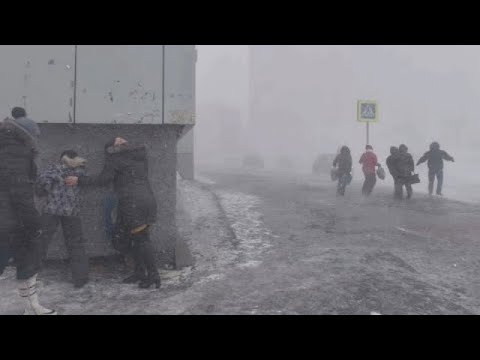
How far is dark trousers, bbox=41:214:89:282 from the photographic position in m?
4.78

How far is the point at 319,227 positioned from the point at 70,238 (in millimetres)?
4397

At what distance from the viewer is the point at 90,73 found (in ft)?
17.9

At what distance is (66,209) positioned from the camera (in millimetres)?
4777

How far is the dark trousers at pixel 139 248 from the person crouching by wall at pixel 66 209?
0.44m

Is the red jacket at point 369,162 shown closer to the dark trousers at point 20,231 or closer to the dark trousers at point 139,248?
the dark trousers at point 139,248

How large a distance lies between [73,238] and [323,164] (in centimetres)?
2177

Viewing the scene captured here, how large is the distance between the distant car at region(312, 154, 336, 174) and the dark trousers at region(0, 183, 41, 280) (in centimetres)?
2241

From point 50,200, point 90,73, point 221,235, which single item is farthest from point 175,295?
point 90,73

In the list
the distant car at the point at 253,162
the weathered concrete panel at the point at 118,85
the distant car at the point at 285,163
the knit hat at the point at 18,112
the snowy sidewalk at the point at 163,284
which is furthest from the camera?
the distant car at the point at 285,163

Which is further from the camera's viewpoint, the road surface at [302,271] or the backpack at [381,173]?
the backpack at [381,173]

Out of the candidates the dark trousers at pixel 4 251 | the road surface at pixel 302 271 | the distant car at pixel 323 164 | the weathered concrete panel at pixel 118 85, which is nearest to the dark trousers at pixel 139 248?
the road surface at pixel 302 271

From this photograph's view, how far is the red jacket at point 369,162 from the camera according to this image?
38.0 ft

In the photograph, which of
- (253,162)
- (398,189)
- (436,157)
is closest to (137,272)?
(398,189)

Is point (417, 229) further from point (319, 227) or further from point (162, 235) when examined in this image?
point (162, 235)
